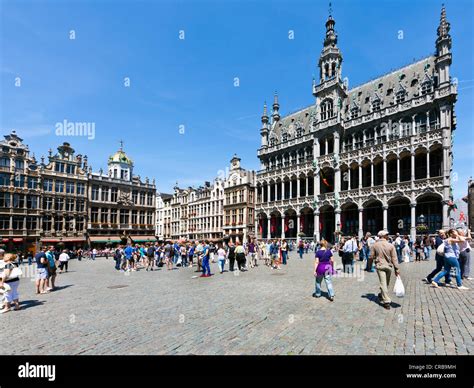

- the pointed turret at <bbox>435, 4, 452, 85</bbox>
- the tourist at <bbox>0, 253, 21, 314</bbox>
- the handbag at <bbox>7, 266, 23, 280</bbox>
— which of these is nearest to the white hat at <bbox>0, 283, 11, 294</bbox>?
the tourist at <bbox>0, 253, 21, 314</bbox>

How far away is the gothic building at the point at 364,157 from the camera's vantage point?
30844mm

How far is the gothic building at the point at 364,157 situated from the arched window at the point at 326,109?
15cm

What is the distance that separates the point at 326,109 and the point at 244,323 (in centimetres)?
4235

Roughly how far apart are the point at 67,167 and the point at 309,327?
2006 inches

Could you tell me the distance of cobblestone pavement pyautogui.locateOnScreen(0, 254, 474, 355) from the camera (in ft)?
15.3

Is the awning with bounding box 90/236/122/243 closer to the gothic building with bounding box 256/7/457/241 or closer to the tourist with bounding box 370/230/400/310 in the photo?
the gothic building with bounding box 256/7/457/241

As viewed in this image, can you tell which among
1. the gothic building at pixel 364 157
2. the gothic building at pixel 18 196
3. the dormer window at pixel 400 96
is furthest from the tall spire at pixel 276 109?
the gothic building at pixel 18 196

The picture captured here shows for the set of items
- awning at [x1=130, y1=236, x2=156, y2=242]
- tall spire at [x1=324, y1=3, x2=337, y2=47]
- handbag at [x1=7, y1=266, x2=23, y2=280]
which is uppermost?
tall spire at [x1=324, y1=3, x2=337, y2=47]

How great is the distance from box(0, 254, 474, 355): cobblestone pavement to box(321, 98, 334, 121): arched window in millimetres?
36565

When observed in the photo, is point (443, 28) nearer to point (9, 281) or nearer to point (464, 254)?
point (464, 254)

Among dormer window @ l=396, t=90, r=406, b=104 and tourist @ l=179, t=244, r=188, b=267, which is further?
dormer window @ l=396, t=90, r=406, b=104

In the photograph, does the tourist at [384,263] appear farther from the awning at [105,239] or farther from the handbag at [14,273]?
the awning at [105,239]

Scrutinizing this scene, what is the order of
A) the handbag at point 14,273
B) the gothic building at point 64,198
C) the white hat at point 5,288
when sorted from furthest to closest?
the gothic building at point 64,198 → the handbag at point 14,273 → the white hat at point 5,288

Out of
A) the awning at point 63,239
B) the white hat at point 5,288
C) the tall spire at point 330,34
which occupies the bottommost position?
the awning at point 63,239
